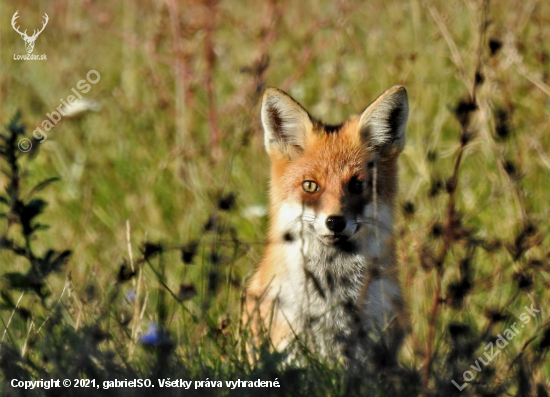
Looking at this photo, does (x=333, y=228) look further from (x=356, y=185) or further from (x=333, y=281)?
(x=356, y=185)

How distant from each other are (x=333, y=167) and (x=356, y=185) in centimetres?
19

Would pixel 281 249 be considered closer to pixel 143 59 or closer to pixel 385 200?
pixel 385 200

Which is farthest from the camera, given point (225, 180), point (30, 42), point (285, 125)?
point (30, 42)

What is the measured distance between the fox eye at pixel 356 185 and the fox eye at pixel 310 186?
0.20 meters

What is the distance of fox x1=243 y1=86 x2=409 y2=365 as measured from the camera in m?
3.87

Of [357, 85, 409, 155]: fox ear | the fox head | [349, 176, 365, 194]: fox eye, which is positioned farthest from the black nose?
[357, 85, 409, 155]: fox ear

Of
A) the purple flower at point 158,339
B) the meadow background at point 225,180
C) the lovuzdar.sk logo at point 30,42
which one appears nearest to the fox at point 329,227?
the meadow background at point 225,180

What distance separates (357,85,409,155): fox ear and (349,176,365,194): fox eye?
375 mm

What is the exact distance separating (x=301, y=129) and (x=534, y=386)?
2218 millimetres

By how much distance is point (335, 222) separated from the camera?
4000 millimetres

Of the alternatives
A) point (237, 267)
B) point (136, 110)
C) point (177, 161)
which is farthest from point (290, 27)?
point (237, 267)

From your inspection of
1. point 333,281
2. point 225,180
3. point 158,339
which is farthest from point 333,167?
point 158,339

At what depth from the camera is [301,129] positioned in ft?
15.5

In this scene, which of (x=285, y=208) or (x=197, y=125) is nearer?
(x=285, y=208)
